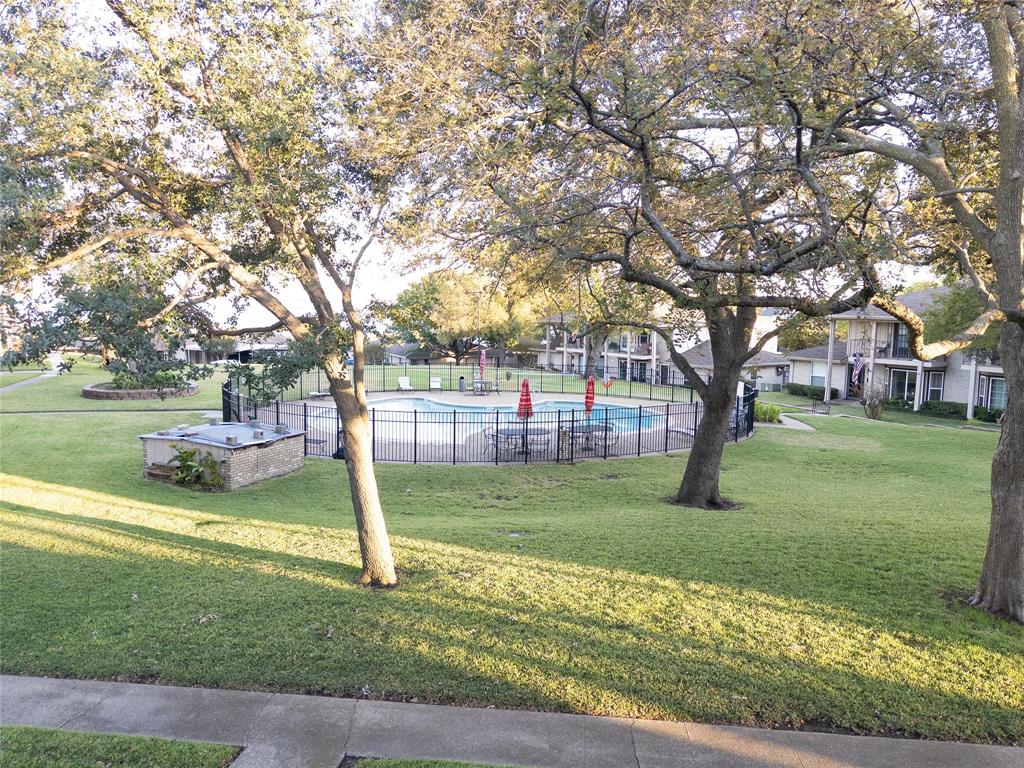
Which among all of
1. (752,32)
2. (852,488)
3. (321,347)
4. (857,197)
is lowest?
(852,488)

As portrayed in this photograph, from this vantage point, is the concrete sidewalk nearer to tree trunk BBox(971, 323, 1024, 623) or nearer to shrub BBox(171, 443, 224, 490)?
tree trunk BBox(971, 323, 1024, 623)

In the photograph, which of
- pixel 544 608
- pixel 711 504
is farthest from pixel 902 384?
pixel 544 608

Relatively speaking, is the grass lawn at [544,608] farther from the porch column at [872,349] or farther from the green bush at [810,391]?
the green bush at [810,391]

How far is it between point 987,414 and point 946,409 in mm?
2289

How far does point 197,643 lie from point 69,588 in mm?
2481

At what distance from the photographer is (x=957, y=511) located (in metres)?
12.7

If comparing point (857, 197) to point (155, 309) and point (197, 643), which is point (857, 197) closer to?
point (155, 309)

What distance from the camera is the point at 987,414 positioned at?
32438mm

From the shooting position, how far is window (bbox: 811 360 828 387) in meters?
45.0

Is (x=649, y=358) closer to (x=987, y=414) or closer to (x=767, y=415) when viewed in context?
(x=987, y=414)

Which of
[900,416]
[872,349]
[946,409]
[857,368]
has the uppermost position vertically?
[872,349]

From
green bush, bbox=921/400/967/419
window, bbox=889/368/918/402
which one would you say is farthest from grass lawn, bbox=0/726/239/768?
window, bbox=889/368/918/402

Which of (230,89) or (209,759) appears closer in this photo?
(209,759)

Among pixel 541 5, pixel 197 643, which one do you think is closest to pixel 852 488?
pixel 541 5
